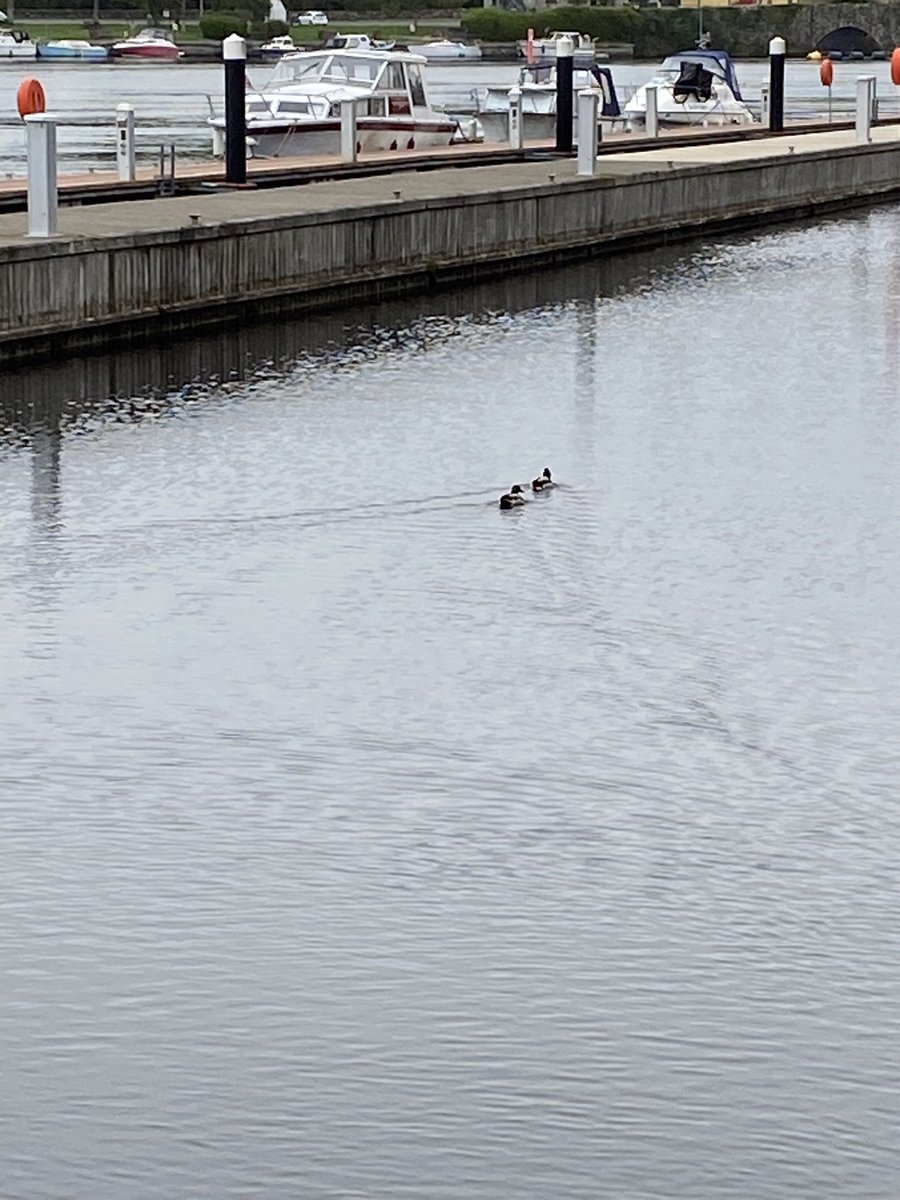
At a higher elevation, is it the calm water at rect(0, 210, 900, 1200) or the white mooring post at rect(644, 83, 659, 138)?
the white mooring post at rect(644, 83, 659, 138)

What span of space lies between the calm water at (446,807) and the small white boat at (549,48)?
147 feet

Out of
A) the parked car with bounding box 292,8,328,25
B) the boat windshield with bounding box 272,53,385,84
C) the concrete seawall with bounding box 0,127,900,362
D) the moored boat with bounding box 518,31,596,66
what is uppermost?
the parked car with bounding box 292,8,328,25

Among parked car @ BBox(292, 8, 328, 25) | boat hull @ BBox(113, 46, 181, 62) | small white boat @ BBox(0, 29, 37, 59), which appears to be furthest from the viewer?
parked car @ BBox(292, 8, 328, 25)

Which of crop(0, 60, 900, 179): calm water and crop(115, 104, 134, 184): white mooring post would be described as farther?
crop(0, 60, 900, 179): calm water

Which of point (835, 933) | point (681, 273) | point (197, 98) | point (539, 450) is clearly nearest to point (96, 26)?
point (197, 98)

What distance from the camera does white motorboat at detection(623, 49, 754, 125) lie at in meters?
48.4

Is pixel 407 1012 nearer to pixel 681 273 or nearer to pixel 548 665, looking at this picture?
pixel 548 665

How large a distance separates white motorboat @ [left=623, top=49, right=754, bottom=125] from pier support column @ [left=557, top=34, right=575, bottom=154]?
40.2 feet

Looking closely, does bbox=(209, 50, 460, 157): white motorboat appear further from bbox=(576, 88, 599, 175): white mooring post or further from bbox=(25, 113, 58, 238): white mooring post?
bbox=(25, 113, 58, 238): white mooring post

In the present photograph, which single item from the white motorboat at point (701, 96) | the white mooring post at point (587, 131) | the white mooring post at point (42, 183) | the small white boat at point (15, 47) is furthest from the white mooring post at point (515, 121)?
the small white boat at point (15, 47)

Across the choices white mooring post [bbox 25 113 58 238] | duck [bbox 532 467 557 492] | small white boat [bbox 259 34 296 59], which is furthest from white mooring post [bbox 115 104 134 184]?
small white boat [bbox 259 34 296 59]

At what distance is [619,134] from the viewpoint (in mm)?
44750

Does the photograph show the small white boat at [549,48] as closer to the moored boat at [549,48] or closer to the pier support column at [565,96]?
the moored boat at [549,48]

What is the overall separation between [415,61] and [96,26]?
105m
